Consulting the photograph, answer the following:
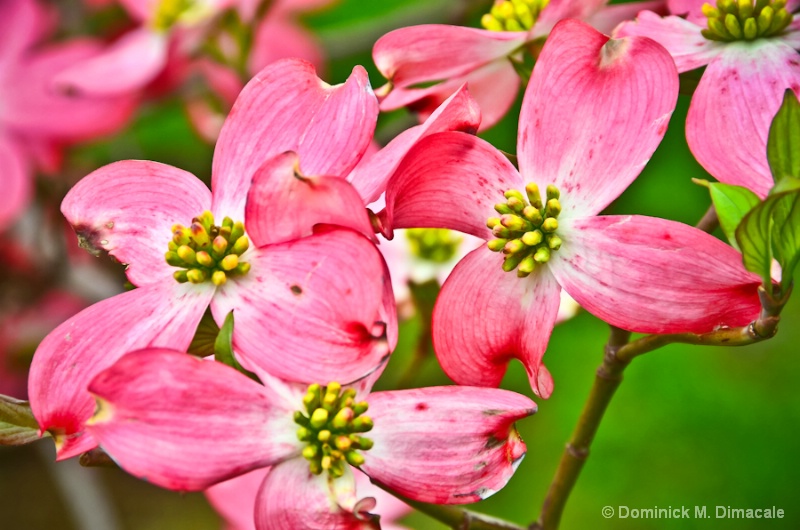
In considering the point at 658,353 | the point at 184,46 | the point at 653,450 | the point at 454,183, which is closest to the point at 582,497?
the point at 653,450

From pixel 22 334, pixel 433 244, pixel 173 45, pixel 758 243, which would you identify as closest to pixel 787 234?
pixel 758 243

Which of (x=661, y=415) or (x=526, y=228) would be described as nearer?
(x=526, y=228)

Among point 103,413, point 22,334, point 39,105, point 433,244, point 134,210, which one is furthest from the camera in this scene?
point 22,334

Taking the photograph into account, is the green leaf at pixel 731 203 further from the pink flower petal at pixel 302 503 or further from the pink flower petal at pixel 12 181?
the pink flower petal at pixel 12 181

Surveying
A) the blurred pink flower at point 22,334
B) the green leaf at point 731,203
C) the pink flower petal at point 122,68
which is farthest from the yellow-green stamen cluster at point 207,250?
the blurred pink flower at point 22,334

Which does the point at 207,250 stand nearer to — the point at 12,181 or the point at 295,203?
the point at 295,203

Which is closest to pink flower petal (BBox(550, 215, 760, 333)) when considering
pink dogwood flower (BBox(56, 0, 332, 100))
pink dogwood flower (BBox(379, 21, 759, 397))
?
pink dogwood flower (BBox(379, 21, 759, 397))
